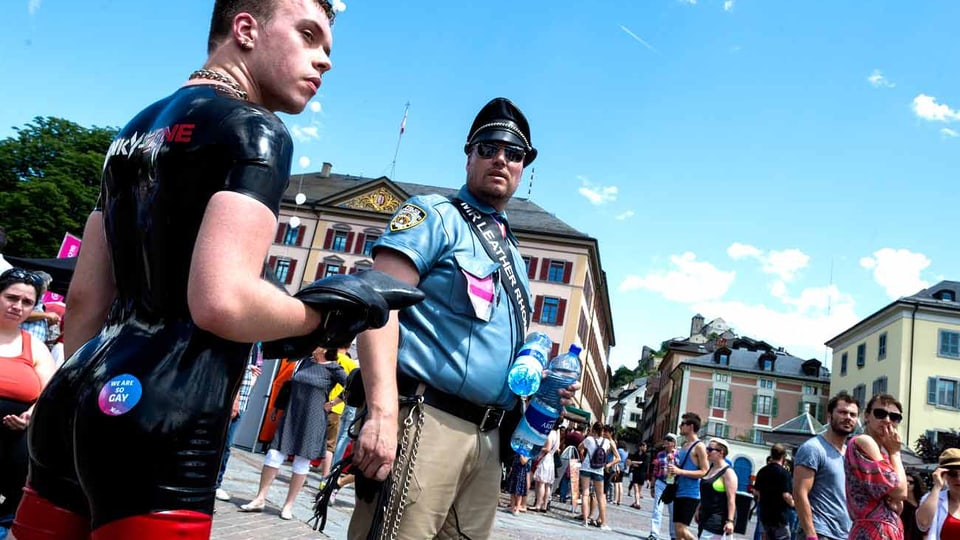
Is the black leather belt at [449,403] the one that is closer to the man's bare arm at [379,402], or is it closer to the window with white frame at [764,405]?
the man's bare arm at [379,402]

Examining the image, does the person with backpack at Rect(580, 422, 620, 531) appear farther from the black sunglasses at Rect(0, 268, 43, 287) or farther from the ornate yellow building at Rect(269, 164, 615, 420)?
the ornate yellow building at Rect(269, 164, 615, 420)

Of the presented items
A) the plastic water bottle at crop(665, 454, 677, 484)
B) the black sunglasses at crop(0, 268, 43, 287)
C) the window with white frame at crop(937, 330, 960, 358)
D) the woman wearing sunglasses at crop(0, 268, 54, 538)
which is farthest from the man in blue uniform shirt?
the window with white frame at crop(937, 330, 960, 358)

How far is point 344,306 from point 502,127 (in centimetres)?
165

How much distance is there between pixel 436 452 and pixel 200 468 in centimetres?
109

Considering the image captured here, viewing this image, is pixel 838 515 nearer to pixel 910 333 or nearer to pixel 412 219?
pixel 412 219

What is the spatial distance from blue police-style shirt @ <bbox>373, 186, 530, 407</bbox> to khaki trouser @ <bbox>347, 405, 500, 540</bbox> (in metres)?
0.12

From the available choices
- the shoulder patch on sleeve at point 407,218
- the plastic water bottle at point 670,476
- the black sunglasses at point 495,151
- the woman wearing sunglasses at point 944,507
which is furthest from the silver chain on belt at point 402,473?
the plastic water bottle at point 670,476

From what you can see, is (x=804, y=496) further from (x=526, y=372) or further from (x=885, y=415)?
(x=526, y=372)

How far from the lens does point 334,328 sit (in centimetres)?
130

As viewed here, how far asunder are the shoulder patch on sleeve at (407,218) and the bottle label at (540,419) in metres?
0.78

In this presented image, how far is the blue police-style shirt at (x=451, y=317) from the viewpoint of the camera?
7.58 feet

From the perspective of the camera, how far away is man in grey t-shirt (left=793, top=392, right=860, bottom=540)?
4.98 m

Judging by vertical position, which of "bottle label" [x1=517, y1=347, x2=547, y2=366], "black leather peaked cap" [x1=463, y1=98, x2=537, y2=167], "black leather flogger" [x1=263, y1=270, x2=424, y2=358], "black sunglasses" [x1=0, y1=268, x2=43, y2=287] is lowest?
"black leather flogger" [x1=263, y1=270, x2=424, y2=358]

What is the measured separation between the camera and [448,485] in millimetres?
2236
